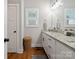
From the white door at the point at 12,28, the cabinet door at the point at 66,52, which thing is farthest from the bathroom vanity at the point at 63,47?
the white door at the point at 12,28

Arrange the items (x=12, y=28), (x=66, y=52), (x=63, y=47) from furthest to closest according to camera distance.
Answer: (x=12, y=28), (x=63, y=47), (x=66, y=52)

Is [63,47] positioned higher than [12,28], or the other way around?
[12,28]

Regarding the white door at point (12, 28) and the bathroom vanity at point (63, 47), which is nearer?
the bathroom vanity at point (63, 47)

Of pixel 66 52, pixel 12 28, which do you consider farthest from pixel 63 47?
pixel 12 28

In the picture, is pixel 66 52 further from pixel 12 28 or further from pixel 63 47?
pixel 12 28

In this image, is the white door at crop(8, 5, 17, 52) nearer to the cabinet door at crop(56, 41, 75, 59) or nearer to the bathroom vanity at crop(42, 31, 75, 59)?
the bathroom vanity at crop(42, 31, 75, 59)

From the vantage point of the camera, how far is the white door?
5738mm

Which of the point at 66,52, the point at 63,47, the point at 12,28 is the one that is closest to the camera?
the point at 66,52

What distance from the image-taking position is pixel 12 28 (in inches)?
227

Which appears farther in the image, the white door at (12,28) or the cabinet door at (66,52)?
the white door at (12,28)

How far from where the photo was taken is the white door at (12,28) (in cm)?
574

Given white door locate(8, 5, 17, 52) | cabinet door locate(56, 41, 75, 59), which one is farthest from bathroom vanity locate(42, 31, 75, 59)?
white door locate(8, 5, 17, 52)

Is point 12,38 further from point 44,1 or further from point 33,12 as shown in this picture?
point 44,1

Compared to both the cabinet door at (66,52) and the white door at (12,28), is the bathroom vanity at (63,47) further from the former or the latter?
the white door at (12,28)
